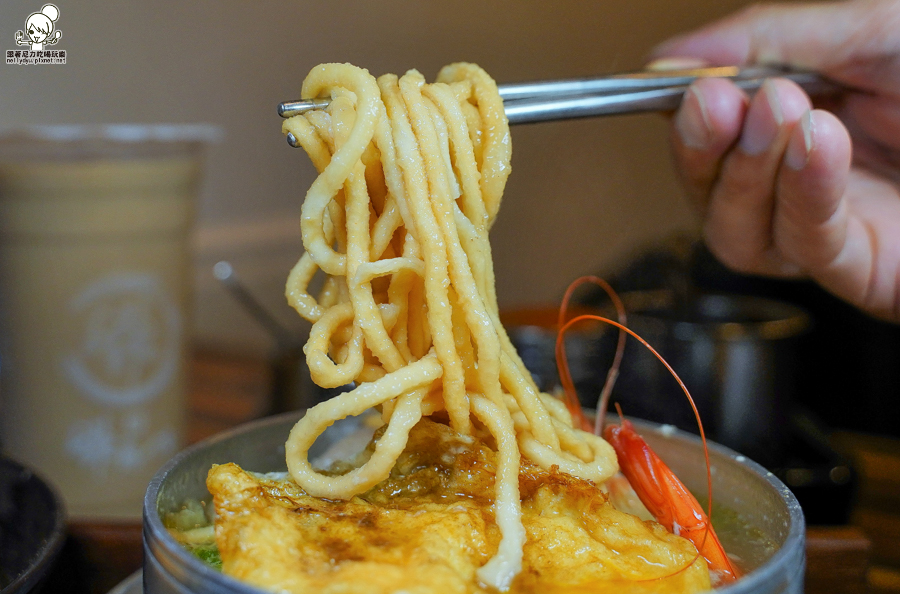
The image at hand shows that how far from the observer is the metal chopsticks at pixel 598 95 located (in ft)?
2.73

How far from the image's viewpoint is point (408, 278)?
0.72 meters

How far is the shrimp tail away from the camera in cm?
67

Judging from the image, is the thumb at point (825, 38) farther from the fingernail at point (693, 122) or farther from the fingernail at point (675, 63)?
the fingernail at point (693, 122)

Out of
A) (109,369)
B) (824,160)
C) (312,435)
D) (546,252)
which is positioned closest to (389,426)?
(312,435)

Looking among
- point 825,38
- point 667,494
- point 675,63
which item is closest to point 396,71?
point 675,63

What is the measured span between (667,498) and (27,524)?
2.24ft

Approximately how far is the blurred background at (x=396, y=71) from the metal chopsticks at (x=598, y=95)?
1.93 feet

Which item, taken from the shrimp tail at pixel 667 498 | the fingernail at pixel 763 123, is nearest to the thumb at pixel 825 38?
the fingernail at pixel 763 123

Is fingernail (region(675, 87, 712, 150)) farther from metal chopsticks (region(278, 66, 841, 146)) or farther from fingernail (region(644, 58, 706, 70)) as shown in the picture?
fingernail (region(644, 58, 706, 70))

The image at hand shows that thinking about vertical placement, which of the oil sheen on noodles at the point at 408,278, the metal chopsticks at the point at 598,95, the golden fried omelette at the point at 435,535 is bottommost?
the golden fried omelette at the point at 435,535

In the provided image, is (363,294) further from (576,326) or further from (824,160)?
(576,326)

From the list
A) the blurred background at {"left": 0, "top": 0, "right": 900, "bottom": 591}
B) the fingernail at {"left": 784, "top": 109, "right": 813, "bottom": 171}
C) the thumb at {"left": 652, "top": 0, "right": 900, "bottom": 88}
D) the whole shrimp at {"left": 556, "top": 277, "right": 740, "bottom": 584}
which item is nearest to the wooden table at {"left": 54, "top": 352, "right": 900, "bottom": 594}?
the blurred background at {"left": 0, "top": 0, "right": 900, "bottom": 591}

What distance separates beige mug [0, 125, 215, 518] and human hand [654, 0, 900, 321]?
2.85 feet

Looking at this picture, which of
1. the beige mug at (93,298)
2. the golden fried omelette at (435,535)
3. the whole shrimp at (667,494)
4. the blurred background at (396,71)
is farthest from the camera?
the blurred background at (396,71)
